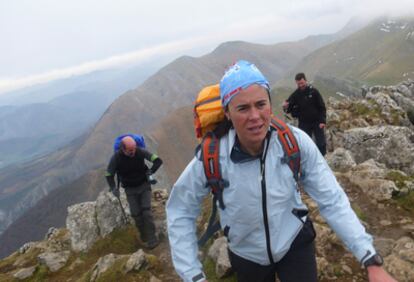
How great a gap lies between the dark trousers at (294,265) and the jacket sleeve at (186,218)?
965 mm

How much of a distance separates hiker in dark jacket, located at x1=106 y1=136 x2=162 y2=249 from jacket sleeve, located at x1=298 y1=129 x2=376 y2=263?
9.58 meters

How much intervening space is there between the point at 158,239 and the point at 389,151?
12.6 meters

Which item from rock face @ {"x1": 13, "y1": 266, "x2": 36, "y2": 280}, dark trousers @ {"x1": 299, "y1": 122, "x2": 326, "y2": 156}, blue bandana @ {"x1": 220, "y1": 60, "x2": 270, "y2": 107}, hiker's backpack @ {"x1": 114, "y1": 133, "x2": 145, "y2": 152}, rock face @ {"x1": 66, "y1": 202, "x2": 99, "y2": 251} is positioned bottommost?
rock face @ {"x1": 13, "y1": 266, "x2": 36, "y2": 280}

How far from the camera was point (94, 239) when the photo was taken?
16625 mm

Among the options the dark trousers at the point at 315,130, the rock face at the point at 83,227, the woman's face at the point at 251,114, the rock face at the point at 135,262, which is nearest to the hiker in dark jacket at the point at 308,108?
the dark trousers at the point at 315,130

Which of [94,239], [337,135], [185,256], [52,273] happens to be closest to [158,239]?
[94,239]

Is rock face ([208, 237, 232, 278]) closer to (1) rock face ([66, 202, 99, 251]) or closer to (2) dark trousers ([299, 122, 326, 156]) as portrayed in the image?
(1) rock face ([66, 202, 99, 251])

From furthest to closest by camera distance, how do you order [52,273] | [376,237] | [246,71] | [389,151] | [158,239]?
1. [389,151]
2. [158,239]
3. [52,273]
4. [376,237]
5. [246,71]

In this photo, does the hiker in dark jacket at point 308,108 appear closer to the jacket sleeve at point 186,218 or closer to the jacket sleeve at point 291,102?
the jacket sleeve at point 291,102

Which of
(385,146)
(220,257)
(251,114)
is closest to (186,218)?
(251,114)

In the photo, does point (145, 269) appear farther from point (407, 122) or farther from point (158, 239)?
point (407, 122)

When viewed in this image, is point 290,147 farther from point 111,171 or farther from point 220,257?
point 111,171

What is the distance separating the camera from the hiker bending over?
430 centimetres

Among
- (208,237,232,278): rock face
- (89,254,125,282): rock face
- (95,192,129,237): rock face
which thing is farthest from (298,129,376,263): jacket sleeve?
(95,192,129,237): rock face
